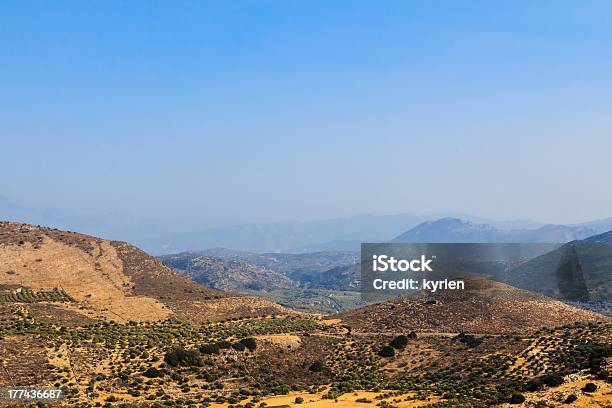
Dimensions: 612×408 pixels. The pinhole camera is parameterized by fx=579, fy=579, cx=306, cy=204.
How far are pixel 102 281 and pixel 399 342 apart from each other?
4987cm

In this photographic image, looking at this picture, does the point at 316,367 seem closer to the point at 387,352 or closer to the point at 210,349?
the point at 387,352

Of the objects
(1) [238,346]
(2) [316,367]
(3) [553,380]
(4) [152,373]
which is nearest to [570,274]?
(2) [316,367]

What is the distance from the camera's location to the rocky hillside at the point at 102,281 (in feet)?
272

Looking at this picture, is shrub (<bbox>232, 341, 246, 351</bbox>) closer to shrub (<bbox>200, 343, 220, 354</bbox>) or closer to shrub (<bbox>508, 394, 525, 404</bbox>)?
shrub (<bbox>200, 343, 220, 354</bbox>)

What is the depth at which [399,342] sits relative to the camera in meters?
68.4

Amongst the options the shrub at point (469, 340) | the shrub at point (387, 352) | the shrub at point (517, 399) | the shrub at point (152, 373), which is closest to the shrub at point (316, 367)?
the shrub at point (387, 352)

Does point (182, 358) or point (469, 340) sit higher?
point (182, 358)

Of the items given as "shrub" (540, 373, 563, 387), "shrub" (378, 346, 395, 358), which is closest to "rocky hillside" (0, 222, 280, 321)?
"shrub" (378, 346, 395, 358)

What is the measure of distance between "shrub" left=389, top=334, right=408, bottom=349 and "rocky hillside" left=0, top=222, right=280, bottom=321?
2723 cm

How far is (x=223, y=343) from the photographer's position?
6325 cm

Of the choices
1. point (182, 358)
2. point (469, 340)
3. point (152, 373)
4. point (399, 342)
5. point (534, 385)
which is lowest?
point (399, 342)

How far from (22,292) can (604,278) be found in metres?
113

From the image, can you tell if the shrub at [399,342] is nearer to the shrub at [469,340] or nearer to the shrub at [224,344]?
the shrub at [469,340]

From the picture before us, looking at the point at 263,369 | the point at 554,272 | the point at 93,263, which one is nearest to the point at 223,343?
the point at 263,369
